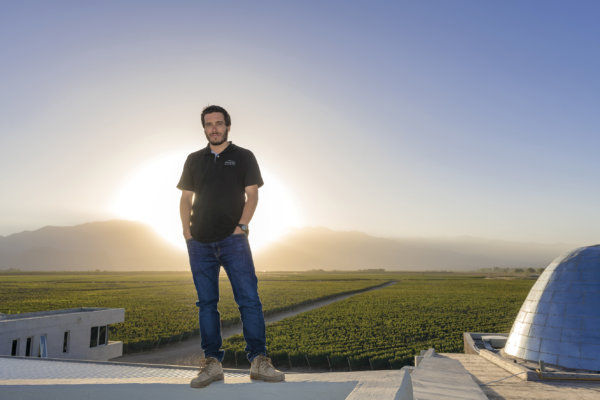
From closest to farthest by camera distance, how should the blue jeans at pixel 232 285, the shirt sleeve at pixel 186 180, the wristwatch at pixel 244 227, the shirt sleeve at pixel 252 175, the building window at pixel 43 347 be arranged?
the blue jeans at pixel 232 285 → the wristwatch at pixel 244 227 → the shirt sleeve at pixel 252 175 → the shirt sleeve at pixel 186 180 → the building window at pixel 43 347

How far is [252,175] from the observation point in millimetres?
4605

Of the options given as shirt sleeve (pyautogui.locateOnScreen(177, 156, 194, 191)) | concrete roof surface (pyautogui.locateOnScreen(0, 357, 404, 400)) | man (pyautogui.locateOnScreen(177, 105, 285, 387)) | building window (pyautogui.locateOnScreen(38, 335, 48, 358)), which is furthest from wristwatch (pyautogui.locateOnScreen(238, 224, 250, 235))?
building window (pyautogui.locateOnScreen(38, 335, 48, 358))

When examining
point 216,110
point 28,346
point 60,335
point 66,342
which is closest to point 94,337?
point 66,342

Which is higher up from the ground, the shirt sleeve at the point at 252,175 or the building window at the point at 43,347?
the shirt sleeve at the point at 252,175

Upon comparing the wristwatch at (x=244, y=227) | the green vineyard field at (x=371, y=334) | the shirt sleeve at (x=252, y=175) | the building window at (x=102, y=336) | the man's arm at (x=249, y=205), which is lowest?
the green vineyard field at (x=371, y=334)

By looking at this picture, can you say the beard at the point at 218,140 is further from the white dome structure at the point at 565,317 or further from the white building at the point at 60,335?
the white building at the point at 60,335

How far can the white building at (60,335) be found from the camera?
63.3ft

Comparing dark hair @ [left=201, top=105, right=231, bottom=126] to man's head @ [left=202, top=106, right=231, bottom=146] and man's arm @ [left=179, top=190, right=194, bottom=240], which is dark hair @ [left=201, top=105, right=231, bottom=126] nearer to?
man's head @ [left=202, top=106, right=231, bottom=146]

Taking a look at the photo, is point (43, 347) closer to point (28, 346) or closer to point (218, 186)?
point (28, 346)

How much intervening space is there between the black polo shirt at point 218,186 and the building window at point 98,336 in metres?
23.7

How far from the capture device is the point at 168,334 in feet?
111

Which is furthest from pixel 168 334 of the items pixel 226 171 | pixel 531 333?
pixel 226 171

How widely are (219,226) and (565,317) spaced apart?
12.4 metres

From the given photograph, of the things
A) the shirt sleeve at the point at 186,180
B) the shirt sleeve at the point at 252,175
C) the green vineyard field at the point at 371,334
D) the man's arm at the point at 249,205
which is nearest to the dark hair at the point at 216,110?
the shirt sleeve at the point at 252,175
